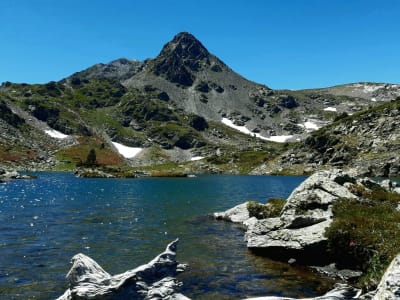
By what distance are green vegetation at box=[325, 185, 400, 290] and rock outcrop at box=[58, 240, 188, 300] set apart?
1100 cm

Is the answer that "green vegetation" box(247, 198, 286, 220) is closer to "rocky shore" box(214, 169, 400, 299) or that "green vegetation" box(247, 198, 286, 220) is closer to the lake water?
the lake water

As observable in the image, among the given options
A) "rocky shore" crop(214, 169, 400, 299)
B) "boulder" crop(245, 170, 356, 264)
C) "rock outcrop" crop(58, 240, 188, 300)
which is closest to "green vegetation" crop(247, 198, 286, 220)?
"rocky shore" crop(214, 169, 400, 299)

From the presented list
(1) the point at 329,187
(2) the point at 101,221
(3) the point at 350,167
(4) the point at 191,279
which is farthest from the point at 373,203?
(3) the point at 350,167

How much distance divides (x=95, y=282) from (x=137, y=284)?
5.38 feet

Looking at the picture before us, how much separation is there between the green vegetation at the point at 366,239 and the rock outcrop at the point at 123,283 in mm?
11001

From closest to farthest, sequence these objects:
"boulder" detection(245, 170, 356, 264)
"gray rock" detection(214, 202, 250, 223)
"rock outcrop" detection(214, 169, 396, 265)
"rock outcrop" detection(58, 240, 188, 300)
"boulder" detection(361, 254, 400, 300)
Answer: "boulder" detection(361, 254, 400, 300), "rock outcrop" detection(58, 240, 188, 300), "rock outcrop" detection(214, 169, 396, 265), "boulder" detection(245, 170, 356, 264), "gray rock" detection(214, 202, 250, 223)

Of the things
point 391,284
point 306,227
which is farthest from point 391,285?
point 306,227

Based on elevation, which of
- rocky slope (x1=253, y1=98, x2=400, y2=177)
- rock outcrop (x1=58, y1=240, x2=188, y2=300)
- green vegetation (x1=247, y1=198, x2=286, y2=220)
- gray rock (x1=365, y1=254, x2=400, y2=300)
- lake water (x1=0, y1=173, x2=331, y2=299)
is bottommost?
lake water (x1=0, y1=173, x2=331, y2=299)

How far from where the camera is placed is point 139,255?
2758 cm

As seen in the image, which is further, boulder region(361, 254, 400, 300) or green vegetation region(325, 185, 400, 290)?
green vegetation region(325, 185, 400, 290)

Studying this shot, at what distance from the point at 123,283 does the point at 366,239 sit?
16514 millimetres

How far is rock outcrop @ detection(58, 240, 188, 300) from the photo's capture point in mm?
13422

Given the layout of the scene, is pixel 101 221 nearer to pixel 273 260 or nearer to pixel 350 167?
pixel 273 260

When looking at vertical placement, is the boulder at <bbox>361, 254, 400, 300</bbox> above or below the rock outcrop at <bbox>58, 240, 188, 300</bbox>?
above
